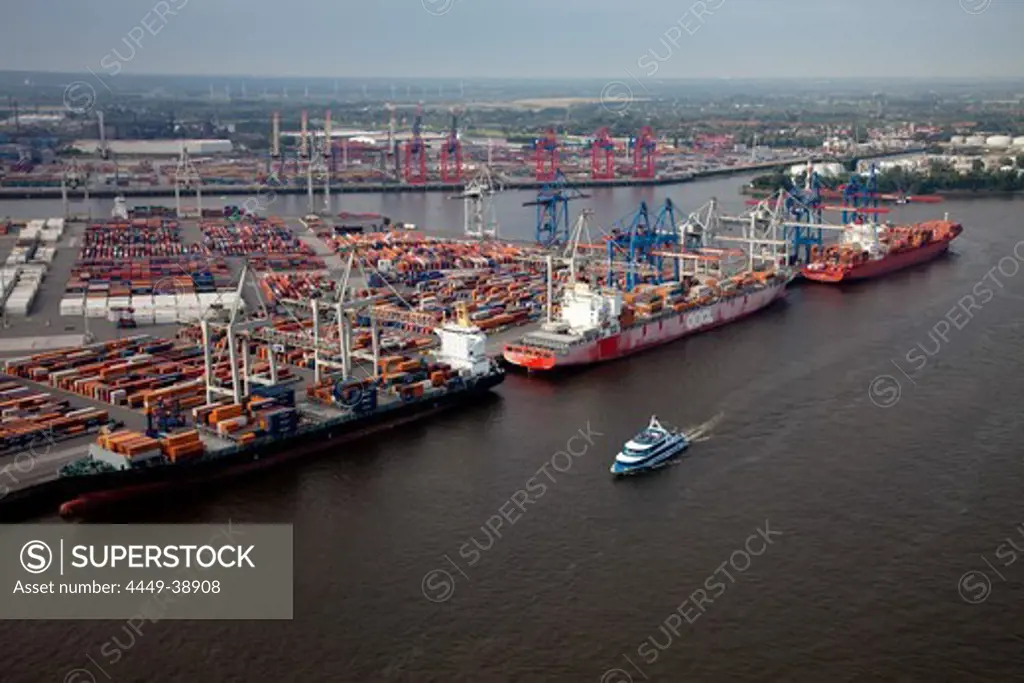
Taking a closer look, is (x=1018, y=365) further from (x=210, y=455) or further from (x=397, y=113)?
(x=397, y=113)

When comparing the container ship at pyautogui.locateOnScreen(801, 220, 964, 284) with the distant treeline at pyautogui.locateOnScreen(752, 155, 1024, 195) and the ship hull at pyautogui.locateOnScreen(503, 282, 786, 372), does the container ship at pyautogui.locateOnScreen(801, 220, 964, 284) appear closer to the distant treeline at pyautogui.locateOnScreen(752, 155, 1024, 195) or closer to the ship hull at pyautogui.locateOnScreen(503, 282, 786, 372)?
the ship hull at pyautogui.locateOnScreen(503, 282, 786, 372)

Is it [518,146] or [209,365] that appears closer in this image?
[209,365]

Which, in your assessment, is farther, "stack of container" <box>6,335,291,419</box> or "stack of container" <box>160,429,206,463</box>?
"stack of container" <box>6,335,291,419</box>

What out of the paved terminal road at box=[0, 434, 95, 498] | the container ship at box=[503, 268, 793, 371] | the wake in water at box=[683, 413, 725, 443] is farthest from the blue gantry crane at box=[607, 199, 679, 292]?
the paved terminal road at box=[0, 434, 95, 498]

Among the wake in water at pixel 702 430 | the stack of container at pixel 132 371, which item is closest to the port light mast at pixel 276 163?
the stack of container at pixel 132 371

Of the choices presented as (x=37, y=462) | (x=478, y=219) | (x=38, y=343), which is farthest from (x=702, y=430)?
(x=478, y=219)

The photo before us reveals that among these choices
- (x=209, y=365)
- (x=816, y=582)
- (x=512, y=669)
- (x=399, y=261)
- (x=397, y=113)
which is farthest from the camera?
(x=397, y=113)

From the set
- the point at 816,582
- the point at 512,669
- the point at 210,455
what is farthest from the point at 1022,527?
the point at 210,455
